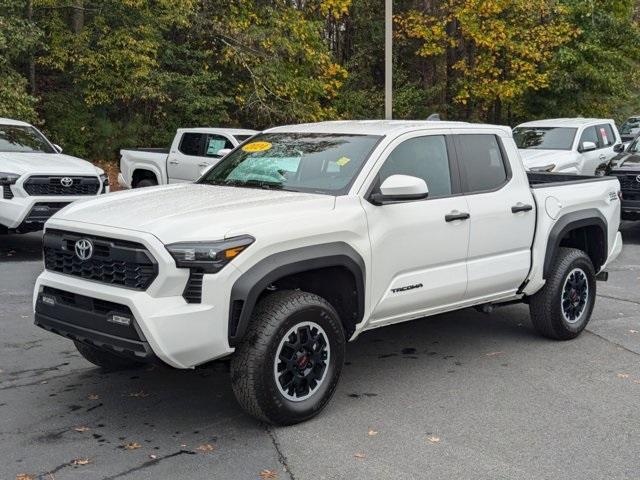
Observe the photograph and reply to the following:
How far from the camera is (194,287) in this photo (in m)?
4.50

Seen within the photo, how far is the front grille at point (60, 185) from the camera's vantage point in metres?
10.6

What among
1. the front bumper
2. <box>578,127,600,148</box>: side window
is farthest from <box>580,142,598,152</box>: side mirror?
the front bumper

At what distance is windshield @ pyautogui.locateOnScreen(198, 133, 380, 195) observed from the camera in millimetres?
5586

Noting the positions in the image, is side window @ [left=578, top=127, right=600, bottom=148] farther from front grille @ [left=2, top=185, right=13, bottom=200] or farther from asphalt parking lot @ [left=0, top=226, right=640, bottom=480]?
front grille @ [left=2, top=185, right=13, bottom=200]

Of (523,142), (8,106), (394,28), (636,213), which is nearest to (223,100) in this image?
(8,106)

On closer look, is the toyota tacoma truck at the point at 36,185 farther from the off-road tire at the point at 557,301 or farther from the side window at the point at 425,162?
the off-road tire at the point at 557,301

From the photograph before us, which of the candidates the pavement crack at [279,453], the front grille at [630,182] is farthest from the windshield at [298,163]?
the front grille at [630,182]

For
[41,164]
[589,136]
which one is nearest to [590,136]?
[589,136]

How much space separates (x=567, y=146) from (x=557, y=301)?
9322 millimetres

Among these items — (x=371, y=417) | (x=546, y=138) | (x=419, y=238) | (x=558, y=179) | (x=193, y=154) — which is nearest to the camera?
(x=371, y=417)

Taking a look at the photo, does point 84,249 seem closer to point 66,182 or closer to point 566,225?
point 566,225

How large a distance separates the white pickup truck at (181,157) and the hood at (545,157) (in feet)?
16.6

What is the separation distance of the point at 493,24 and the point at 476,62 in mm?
1921

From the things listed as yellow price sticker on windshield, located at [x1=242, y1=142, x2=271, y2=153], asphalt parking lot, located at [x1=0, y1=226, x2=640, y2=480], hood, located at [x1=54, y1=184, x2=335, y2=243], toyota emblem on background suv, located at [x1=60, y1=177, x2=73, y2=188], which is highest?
yellow price sticker on windshield, located at [x1=242, y1=142, x2=271, y2=153]
